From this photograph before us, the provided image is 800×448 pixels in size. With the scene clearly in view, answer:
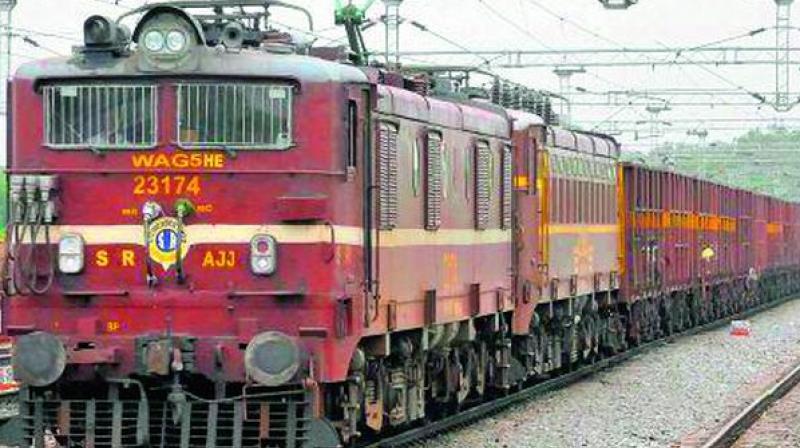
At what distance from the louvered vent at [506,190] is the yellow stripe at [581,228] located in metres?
2.66

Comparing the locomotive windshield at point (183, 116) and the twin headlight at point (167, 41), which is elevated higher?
the twin headlight at point (167, 41)

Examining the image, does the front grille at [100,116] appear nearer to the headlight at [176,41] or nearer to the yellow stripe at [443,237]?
Result: the headlight at [176,41]

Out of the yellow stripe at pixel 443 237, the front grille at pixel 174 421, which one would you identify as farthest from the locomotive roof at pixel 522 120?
the front grille at pixel 174 421

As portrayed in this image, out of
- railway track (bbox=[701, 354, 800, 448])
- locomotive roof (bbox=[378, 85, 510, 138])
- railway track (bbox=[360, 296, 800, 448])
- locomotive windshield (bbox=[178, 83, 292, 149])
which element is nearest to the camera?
locomotive windshield (bbox=[178, 83, 292, 149])

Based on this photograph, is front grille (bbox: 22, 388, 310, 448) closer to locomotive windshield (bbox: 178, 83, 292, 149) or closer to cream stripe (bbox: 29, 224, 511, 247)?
cream stripe (bbox: 29, 224, 511, 247)

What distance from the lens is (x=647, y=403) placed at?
2056 centimetres

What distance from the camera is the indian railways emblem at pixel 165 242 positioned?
493 inches

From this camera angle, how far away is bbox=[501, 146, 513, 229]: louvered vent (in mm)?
18828

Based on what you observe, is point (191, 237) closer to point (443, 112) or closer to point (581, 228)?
point (443, 112)

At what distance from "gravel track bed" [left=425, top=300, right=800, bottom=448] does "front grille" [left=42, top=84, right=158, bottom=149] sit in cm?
492

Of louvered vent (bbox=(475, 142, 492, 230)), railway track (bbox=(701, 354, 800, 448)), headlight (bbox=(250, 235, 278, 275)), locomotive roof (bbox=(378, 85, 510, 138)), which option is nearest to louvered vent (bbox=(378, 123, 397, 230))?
locomotive roof (bbox=(378, 85, 510, 138))

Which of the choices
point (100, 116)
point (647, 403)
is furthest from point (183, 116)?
point (647, 403)

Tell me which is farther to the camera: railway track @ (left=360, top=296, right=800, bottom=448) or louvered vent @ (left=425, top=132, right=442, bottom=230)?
railway track @ (left=360, top=296, right=800, bottom=448)

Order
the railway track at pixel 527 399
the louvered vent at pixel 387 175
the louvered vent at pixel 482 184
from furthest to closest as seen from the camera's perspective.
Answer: the louvered vent at pixel 482 184 < the railway track at pixel 527 399 < the louvered vent at pixel 387 175
